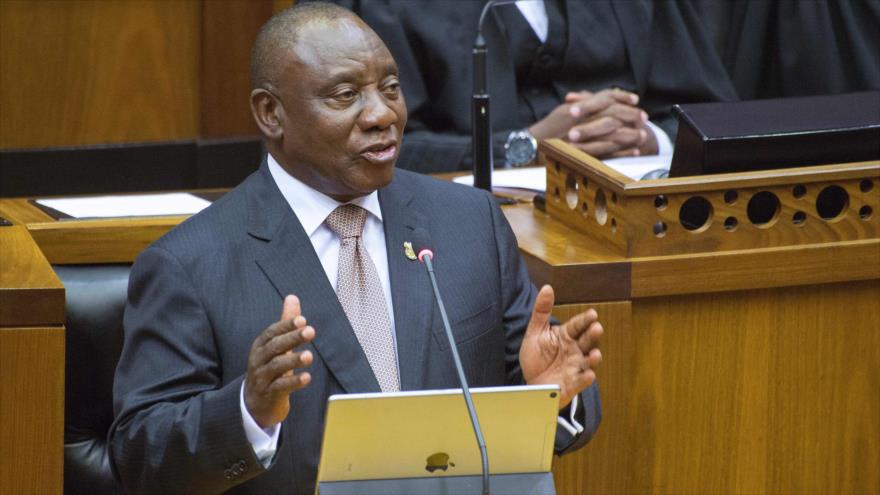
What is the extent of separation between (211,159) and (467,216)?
2000mm

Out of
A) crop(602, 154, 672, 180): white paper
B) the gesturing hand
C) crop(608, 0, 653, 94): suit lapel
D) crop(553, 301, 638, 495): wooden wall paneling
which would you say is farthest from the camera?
crop(608, 0, 653, 94): suit lapel

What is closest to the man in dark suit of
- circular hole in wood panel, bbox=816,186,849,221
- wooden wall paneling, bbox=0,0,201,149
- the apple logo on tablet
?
the apple logo on tablet

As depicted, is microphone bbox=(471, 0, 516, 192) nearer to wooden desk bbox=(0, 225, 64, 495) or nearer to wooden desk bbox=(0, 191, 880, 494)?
wooden desk bbox=(0, 191, 880, 494)

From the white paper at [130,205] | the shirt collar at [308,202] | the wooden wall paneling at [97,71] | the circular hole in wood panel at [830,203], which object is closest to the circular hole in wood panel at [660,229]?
the circular hole in wood panel at [830,203]

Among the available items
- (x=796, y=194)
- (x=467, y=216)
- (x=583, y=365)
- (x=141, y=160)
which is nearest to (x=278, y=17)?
(x=467, y=216)

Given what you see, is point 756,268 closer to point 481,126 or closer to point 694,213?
point 694,213

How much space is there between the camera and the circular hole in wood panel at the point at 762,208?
2504mm

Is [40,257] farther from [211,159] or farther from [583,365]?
[211,159]

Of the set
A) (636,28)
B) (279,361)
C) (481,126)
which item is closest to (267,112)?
(279,361)

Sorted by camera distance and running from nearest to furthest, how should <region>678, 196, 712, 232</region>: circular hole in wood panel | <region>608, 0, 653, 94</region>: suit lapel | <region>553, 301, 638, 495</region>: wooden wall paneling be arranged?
<region>553, 301, 638, 495</region>: wooden wall paneling < <region>678, 196, 712, 232</region>: circular hole in wood panel < <region>608, 0, 653, 94</region>: suit lapel

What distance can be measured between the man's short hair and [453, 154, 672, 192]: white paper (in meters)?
0.93

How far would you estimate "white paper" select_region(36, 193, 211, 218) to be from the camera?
258cm

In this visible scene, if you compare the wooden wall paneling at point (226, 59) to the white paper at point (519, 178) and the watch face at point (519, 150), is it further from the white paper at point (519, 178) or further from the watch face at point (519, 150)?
the white paper at point (519, 178)

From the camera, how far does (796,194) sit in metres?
2.47
